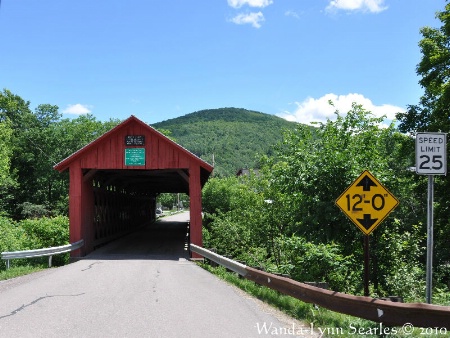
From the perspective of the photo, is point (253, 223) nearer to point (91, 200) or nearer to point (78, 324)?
point (91, 200)

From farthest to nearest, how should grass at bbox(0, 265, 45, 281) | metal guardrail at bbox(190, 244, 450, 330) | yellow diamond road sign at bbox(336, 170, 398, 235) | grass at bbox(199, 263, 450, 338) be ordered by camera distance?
1. grass at bbox(0, 265, 45, 281)
2. yellow diamond road sign at bbox(336, 170, 398, 235)
3. grass at bbox(199, 263, 450, 338)
4. metal guardrail at bbox(190, 244, 450, 330)

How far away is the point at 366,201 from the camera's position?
21.1 feet

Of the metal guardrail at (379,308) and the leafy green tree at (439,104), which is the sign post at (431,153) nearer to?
the metal guardrail at (379,308)

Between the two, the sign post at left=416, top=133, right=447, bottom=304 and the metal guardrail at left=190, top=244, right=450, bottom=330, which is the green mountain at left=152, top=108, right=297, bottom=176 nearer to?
the metal guardrail at left=190, top=244, right=450, bottom=330

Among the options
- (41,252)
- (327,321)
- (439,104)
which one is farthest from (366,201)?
(439,104)

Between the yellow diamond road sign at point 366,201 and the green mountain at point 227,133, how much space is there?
101 meters

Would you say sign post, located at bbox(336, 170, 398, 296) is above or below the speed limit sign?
below

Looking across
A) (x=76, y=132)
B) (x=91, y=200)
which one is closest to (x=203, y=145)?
(x=76, y=132)

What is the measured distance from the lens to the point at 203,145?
118 meters

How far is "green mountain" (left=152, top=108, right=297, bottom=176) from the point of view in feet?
385

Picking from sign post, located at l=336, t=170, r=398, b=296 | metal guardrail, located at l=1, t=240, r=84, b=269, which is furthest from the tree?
metal guardrail, located at l=1, t=240, r=84, b=269

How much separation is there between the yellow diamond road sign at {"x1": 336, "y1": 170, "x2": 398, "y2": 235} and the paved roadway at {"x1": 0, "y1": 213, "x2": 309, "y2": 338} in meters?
1.84

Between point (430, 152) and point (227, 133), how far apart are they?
128693mm

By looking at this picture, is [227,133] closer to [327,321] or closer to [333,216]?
[333,216]
